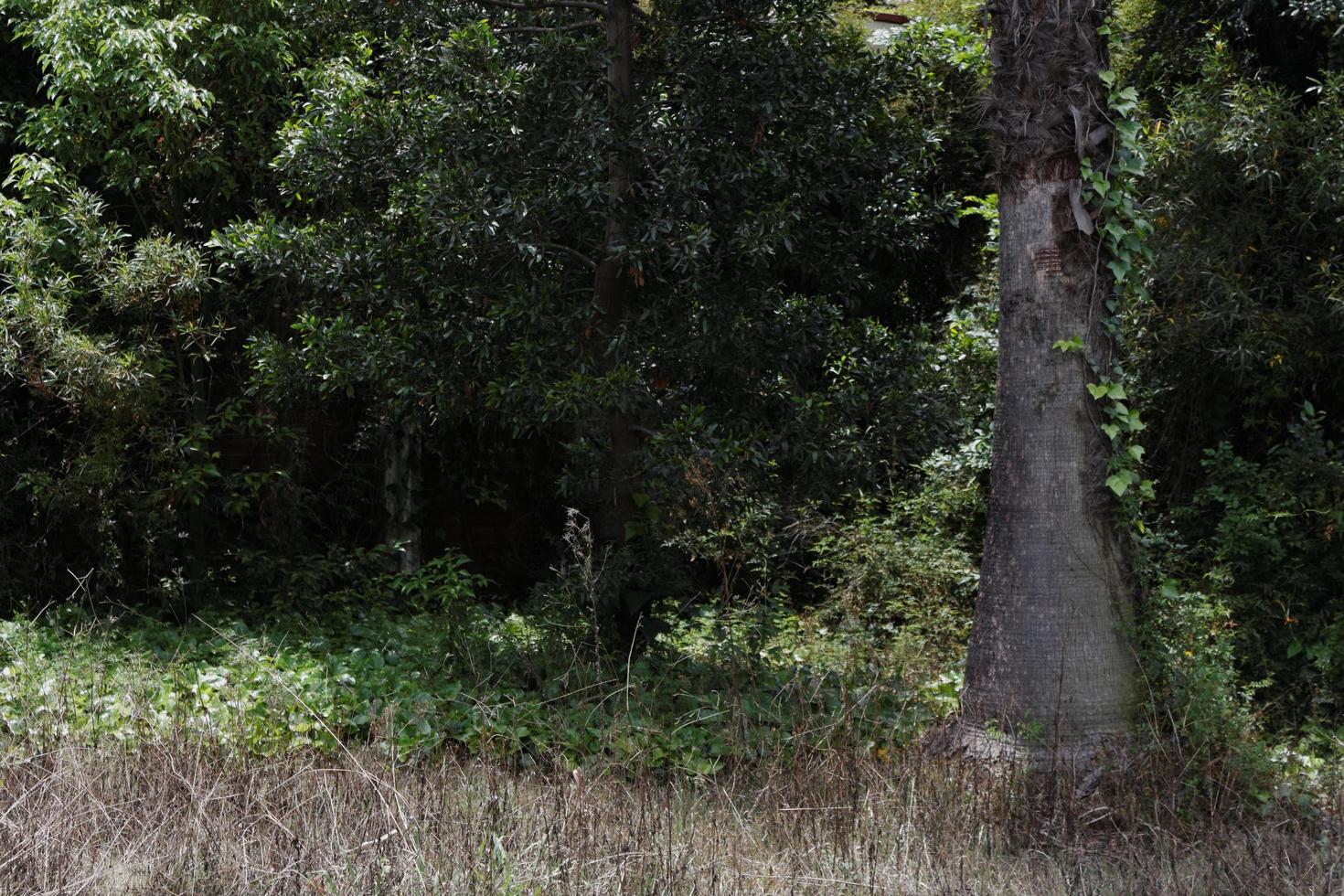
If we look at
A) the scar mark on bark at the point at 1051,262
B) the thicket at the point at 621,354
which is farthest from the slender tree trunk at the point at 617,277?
the scar mark on bark at the point at 1051,262

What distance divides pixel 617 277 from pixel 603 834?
345 centimetres

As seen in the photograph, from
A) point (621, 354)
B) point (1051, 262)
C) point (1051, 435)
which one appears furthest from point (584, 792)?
point (1051, 262)

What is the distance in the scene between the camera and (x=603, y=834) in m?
4.00

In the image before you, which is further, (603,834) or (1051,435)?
(1051,435)

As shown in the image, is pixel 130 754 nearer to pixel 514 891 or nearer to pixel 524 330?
pixel 514 891

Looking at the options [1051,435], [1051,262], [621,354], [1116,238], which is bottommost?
[1051,435]

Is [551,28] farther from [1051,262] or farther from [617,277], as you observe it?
[1051,262]

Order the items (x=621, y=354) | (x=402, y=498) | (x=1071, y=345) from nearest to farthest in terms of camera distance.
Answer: (x=1071, y=345), (x=621, y=354), (x=402, y=498)

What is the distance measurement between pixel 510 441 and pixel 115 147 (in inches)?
156

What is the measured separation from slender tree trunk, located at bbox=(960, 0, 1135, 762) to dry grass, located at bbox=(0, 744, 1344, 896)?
1.78ft

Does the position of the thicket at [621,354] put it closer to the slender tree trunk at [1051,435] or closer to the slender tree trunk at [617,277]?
the slender tree trunk at [617,277]

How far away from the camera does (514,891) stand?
11.8ft

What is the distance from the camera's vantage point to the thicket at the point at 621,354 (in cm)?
594

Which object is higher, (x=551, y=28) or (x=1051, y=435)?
(x=551, y=28)
